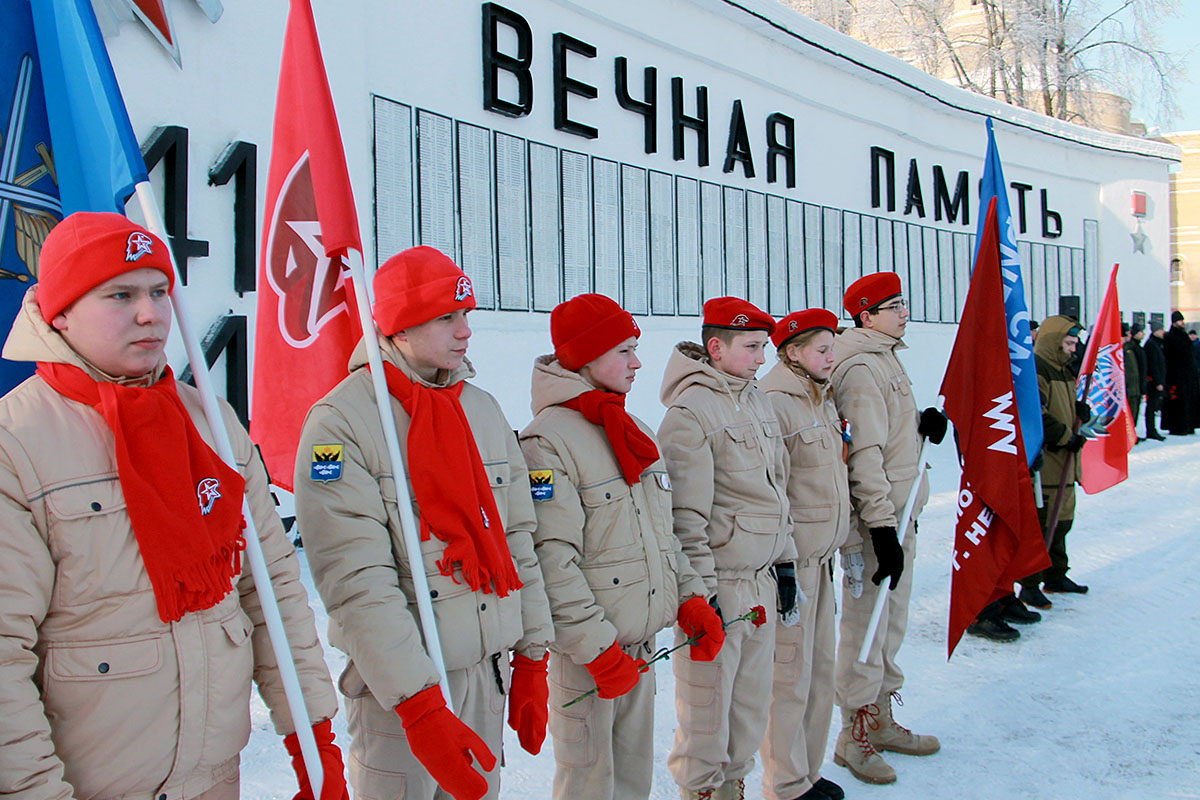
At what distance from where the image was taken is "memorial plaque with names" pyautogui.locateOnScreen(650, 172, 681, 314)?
8.60 meters

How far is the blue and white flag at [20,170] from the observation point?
2170mm

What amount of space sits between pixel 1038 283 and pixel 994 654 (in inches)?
526

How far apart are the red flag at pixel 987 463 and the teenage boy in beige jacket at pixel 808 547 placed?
2.33 feet

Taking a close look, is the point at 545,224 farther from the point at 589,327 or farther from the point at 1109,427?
the point at 589,327

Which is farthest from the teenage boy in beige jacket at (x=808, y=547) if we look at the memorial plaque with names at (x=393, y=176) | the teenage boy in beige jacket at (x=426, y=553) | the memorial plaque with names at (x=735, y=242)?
the memorial plaque with names at (x=735, y=242)

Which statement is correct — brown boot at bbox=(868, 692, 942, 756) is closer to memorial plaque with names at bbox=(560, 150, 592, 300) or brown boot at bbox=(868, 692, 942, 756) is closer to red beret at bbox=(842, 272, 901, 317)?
red beret at bbox=(842, 272, 901, 317)

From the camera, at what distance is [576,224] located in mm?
7676

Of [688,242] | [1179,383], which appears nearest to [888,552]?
[688,242]

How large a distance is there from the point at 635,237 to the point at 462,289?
6183 mm

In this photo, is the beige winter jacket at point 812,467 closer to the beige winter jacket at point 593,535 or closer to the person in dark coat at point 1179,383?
the beige winter jacket at point 593,535

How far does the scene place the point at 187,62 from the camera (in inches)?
200

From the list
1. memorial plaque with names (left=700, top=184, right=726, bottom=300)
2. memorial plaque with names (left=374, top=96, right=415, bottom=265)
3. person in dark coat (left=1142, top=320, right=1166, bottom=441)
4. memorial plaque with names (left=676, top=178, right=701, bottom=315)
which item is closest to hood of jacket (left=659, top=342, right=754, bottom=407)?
memorial plaque with names (left=374, top=96, right=415, bottom=265)

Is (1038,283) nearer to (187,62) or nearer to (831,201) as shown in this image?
(831,201)

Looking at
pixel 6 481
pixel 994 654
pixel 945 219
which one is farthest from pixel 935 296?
pixel 6 481
